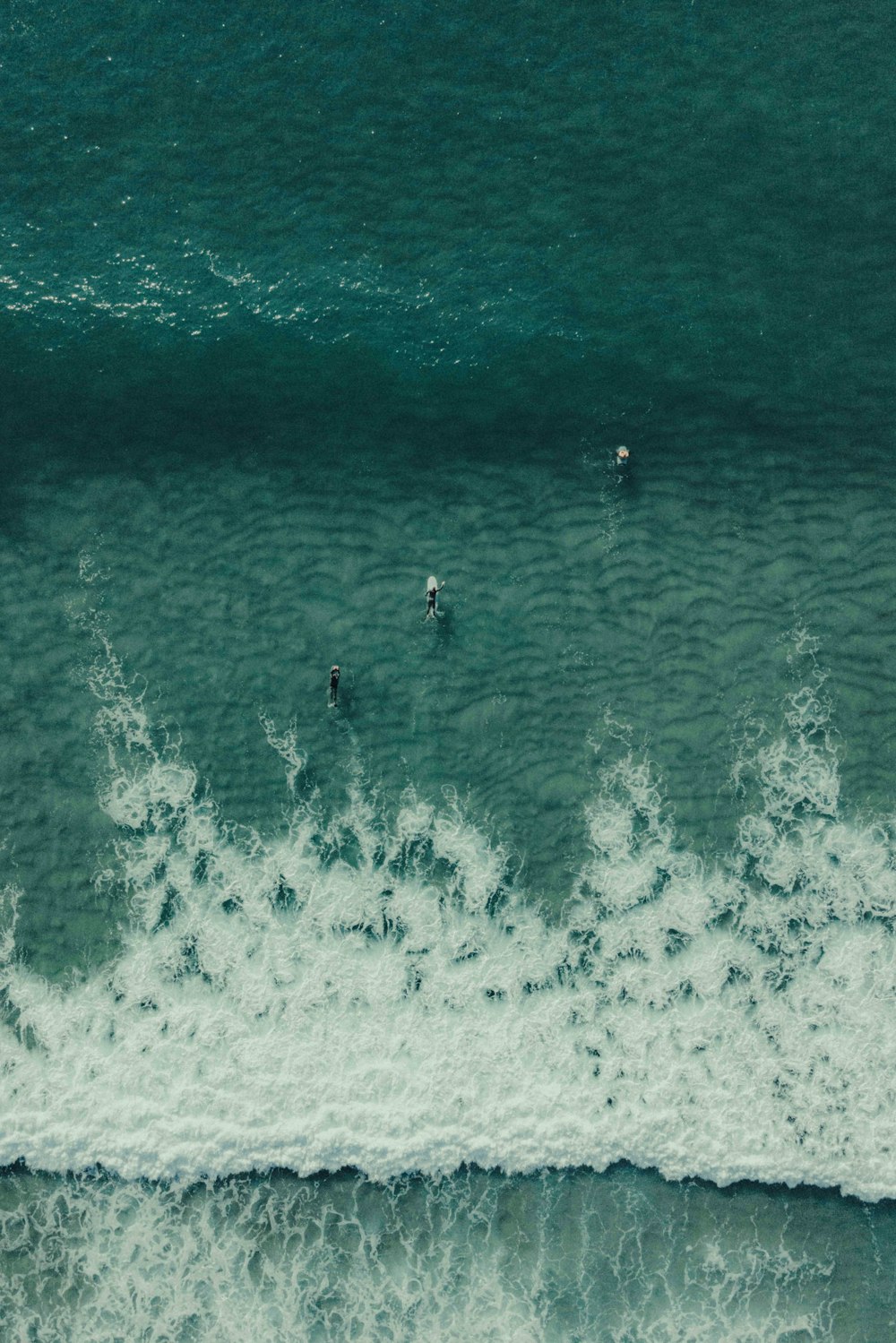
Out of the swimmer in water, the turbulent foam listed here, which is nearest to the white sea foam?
the turbulent foam

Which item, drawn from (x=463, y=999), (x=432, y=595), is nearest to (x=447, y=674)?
(x=432, y=595)

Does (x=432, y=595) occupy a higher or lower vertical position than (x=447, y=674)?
higher

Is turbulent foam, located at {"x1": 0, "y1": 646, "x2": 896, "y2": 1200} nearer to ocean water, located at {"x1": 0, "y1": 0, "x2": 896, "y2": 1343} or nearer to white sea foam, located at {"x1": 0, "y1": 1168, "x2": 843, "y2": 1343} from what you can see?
ocean water, located at {"x1": 0, "y1": 0, "x2": 896, "y2": 1343}

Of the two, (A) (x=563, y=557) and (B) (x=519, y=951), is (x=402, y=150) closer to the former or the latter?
(A) (x=563, y=557)

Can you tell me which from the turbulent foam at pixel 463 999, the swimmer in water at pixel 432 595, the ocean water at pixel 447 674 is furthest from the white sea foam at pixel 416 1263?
→ the swimmer in water at pixel 432 595

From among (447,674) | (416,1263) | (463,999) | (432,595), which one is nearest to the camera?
(416,1263)

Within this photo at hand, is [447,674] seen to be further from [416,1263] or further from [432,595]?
[416,1263]
